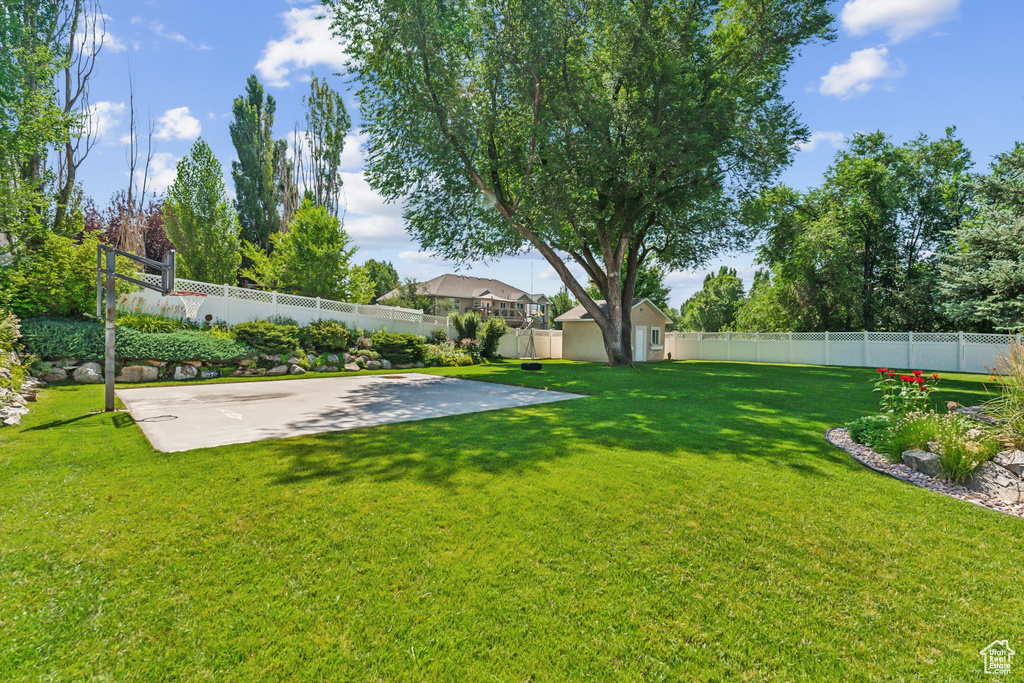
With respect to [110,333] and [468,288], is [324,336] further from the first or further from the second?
[468,288]

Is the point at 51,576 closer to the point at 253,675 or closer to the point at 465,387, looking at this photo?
the point at 253,675

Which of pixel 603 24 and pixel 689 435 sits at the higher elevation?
pixel 603 24

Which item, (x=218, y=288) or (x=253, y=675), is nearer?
(x=253, y=675)

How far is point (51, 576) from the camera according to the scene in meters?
2.33

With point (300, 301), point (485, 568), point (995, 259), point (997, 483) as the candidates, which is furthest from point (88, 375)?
point (995, 259)

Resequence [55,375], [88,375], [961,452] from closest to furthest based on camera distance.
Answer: [961,452], [55,375], [88,375]

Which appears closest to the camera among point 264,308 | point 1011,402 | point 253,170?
point 1011,402

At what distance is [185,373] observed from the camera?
1094 centimetres

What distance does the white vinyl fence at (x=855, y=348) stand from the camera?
53.9ft


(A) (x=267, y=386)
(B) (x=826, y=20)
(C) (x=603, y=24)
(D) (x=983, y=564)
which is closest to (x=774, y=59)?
(B) (x=826, y=20)

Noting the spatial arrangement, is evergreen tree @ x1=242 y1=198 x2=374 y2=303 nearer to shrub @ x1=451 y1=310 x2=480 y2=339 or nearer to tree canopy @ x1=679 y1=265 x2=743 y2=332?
shrub @ x1=451 y1=310 x2=480 y2=339

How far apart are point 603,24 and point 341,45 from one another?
775cm

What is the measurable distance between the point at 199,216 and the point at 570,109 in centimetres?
1350

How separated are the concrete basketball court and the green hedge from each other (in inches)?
63.4
